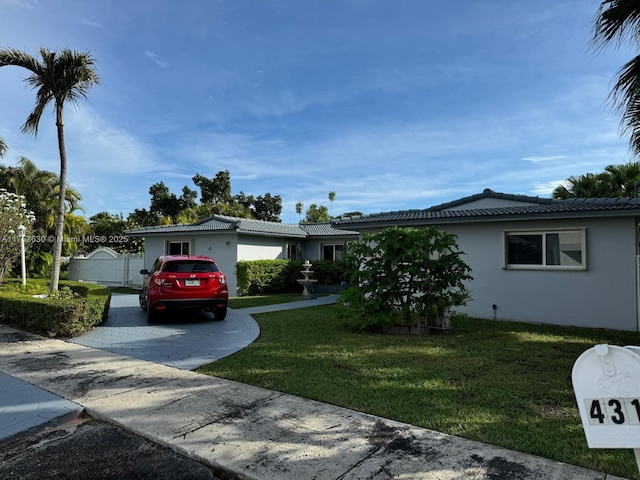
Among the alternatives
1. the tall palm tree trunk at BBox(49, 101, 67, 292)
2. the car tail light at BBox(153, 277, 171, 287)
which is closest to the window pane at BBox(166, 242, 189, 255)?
the tall palm tree trunk at BBox(49, 101, 67, 292)

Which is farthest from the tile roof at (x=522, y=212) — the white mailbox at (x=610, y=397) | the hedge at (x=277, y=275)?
the white mailbox at (x=610, y=397)

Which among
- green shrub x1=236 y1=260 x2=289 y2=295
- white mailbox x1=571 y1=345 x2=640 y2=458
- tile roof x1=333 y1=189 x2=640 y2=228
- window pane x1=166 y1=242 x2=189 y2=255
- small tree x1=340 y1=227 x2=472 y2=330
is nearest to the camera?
white mailbox x1=571 y1=345 x2=640 y2=458

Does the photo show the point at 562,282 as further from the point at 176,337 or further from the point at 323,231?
the point at 323,231

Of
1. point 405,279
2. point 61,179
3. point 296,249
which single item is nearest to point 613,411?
point 405,279

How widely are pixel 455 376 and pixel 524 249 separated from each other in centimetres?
665

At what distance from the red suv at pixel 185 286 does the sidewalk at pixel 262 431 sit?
3.85 meters

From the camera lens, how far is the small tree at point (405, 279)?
27.3ft

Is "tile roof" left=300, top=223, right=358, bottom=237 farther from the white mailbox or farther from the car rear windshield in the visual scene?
the white mailbox

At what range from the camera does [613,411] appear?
6.33 ft

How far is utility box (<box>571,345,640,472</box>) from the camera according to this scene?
1885 millimetres

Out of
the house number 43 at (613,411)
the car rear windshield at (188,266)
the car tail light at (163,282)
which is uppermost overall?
the car rear windshield at (188,266)

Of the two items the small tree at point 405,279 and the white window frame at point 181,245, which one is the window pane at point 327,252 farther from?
the small tree at point 405,279

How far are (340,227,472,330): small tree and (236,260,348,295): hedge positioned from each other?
7.93 meters

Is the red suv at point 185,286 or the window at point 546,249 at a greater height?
the window at point 546,249
